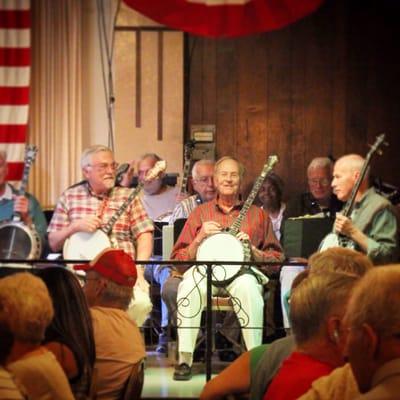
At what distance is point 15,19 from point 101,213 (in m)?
2.42

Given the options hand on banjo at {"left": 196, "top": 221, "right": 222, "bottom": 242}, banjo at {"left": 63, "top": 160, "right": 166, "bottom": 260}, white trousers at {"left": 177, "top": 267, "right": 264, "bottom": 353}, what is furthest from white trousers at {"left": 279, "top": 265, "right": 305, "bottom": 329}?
banjo at {"left": 63, "top": 160, "right": 166, "bottom": 260}

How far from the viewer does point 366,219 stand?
227 inches

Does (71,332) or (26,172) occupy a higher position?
(26,172)

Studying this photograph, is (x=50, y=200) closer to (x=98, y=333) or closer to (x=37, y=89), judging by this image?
(x=37, y=89)

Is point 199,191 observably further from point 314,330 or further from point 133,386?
point 314,330

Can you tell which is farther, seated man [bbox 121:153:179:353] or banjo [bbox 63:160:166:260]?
seated man [bbox 121:153:179:353]

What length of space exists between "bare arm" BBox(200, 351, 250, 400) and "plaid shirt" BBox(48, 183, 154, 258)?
10.6ft

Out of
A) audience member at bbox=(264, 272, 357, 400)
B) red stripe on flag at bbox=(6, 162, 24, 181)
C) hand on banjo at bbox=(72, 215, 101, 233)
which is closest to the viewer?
audience member at bbox=(264, 272, 357, 400)

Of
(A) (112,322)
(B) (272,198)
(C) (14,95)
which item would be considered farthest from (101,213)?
(A) (112,322)

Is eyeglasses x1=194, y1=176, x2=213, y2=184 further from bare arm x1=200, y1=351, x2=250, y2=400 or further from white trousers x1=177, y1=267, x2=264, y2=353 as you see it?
bare arm x1=200, y1=351, x2=250, y2=400

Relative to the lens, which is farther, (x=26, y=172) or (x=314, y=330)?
(x=26, y=172)

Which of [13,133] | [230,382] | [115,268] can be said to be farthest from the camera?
[13,133]

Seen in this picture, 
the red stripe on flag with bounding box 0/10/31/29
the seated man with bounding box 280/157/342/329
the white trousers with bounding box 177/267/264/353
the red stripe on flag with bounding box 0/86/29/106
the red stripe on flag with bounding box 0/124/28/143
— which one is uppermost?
the red stripe on flag with bounding box 0/10/31/29

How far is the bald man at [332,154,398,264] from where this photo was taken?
18.4 feet
